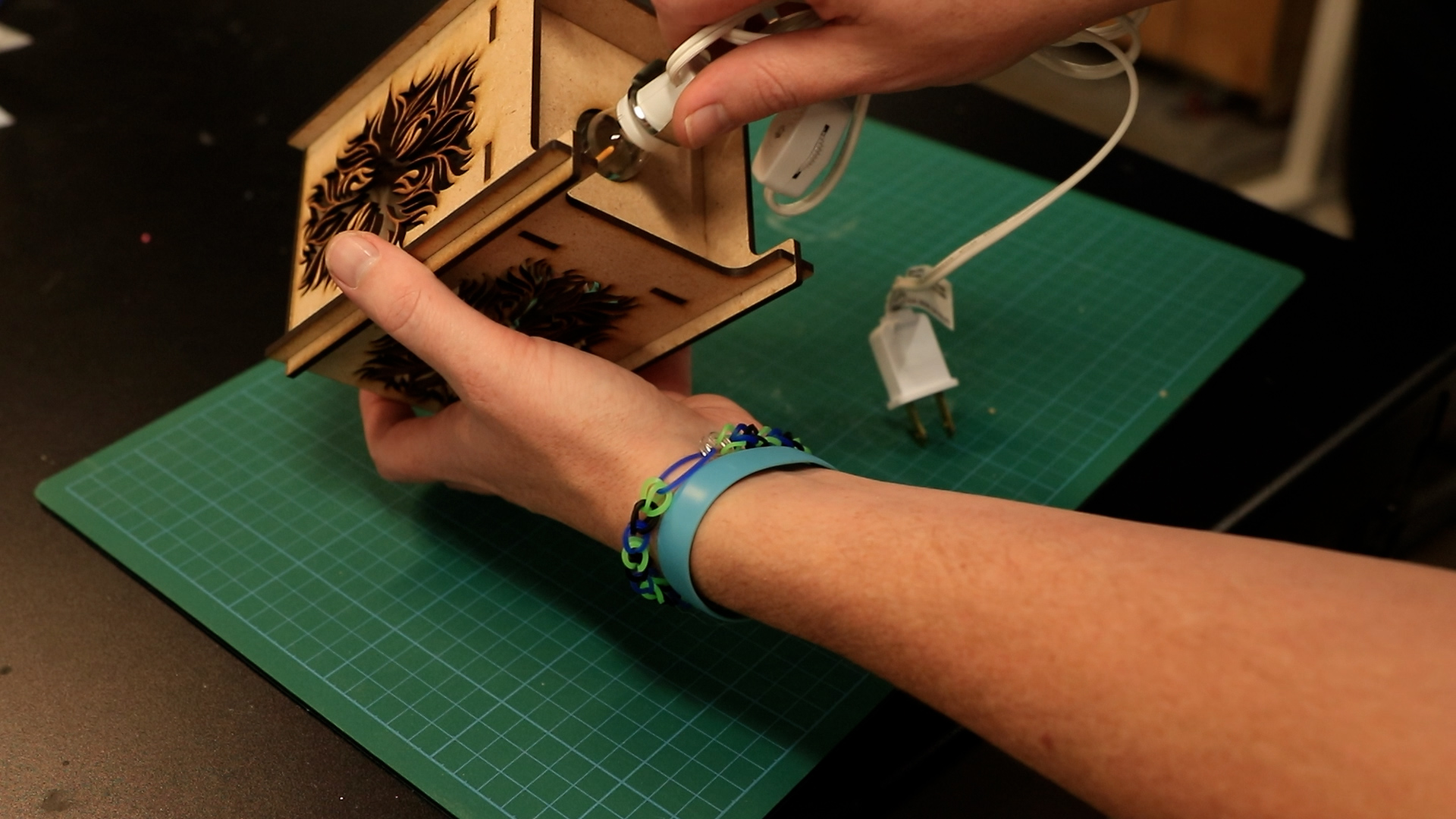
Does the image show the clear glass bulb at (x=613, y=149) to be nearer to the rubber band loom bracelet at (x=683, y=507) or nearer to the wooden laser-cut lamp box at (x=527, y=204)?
the wooden laser-cut lamp box at (x=527, y=204)

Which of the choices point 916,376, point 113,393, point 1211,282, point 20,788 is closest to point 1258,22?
point 1211,282

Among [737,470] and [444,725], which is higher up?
[737,470]

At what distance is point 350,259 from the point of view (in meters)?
0.79

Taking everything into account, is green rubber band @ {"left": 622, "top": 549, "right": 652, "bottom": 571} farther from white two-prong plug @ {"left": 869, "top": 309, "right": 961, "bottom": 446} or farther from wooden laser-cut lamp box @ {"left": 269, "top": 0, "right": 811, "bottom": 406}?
white two-prong plug @ {"left": 869, "top": 309, "right": 961, "bottom": 446}

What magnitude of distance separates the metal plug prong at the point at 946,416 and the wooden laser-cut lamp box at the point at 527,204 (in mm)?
317

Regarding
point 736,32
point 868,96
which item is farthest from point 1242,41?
point 736,32

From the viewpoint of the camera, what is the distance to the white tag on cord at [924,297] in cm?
104

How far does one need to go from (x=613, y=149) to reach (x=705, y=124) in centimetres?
8

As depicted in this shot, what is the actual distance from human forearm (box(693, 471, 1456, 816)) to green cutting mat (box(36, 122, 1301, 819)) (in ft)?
0.49

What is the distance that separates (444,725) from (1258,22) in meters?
2.62

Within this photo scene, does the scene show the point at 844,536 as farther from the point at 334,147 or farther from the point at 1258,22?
the point at 1258,22

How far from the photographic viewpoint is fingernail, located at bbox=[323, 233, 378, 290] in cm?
79

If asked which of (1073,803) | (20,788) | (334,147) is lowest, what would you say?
(1073,803)

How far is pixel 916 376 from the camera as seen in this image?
1.08m
